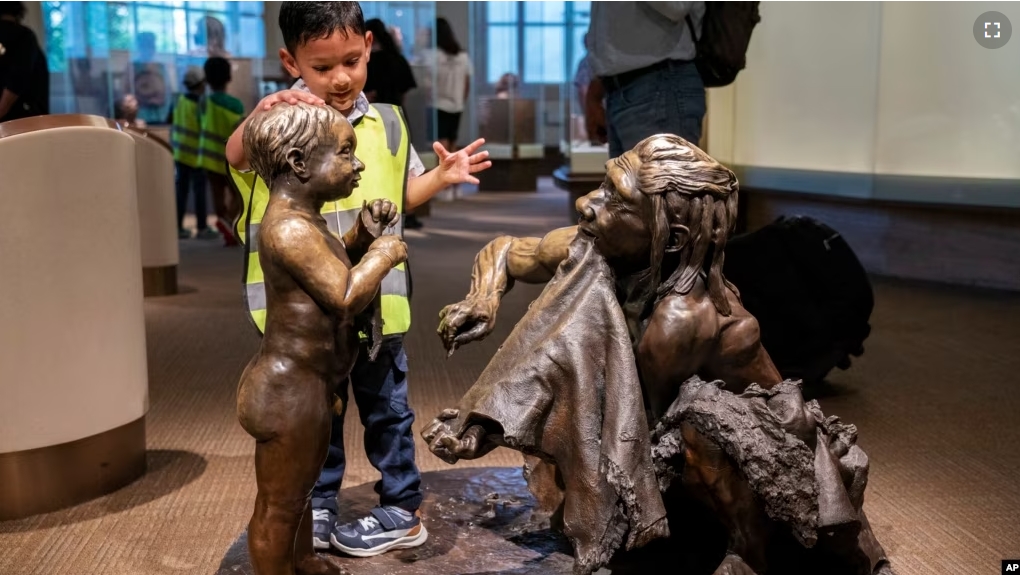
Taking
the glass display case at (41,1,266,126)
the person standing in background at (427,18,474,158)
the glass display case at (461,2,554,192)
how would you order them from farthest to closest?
the glass display case at (461,2,554,192), the person standing in background at (427,18,474,158), the glass display case at (41,1,266,126)

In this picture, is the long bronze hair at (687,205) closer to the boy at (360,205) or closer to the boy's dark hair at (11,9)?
the boy at (360,205)

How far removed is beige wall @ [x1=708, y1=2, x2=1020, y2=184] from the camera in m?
6.01

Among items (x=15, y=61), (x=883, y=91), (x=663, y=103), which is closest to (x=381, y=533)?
(x=663, y=103)

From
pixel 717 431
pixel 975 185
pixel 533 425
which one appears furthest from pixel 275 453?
pixel 975 185

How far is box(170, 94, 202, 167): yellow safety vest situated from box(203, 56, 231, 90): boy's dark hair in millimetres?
369

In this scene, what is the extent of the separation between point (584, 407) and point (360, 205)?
0.68 meters

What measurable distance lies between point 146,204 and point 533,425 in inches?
171

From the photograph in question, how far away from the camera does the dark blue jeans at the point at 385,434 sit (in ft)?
7.55

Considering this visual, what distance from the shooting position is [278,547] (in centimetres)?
186

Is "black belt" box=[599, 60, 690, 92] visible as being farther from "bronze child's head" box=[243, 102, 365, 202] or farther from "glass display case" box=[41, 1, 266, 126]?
"glass display case" box=[41, 1, 266, 126]

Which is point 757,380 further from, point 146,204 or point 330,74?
point 146,204

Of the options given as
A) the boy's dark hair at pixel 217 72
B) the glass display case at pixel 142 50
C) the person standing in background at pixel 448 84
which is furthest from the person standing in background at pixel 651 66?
the person standing in background at pixel 448 84

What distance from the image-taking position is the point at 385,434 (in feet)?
7.64

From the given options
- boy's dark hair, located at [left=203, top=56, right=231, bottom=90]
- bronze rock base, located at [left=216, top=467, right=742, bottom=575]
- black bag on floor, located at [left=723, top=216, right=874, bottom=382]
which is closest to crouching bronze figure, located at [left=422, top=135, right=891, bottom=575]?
bronze rock base, located at [left=216, top=467, right=742, bottom=575]
